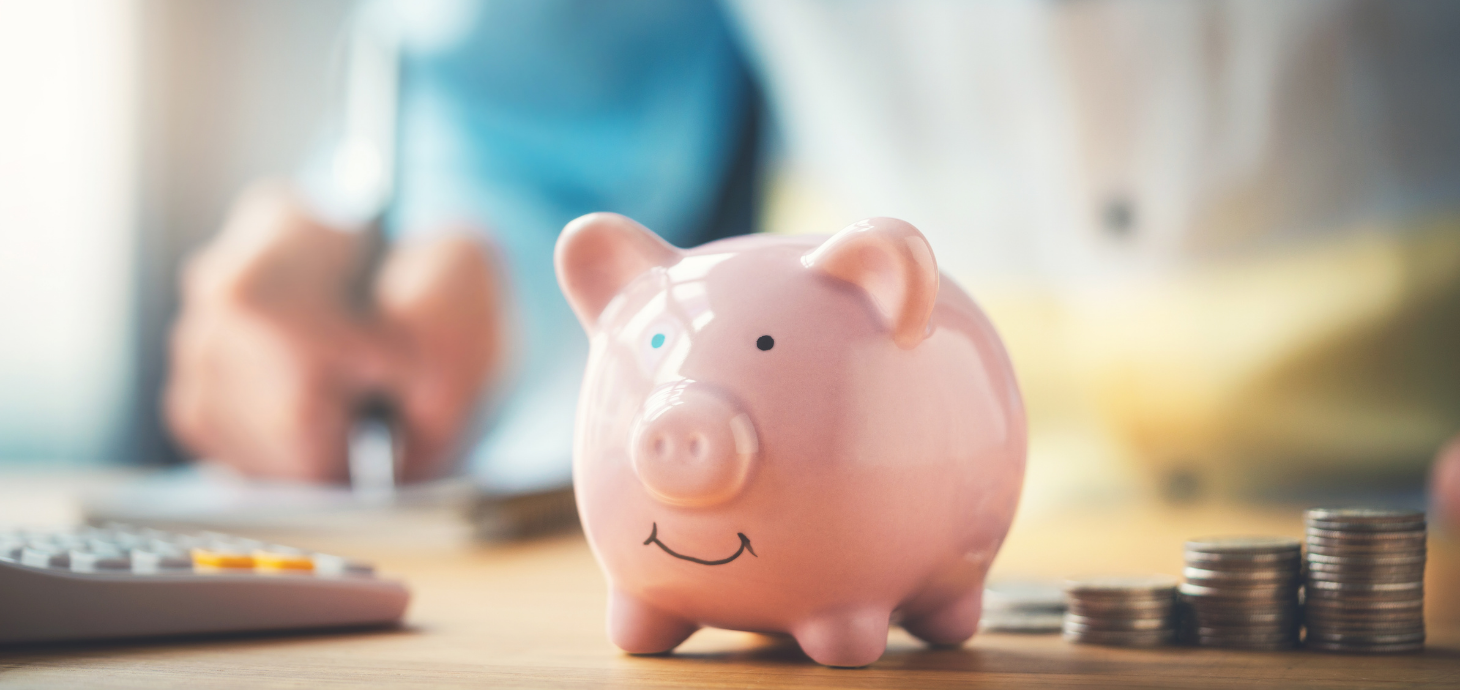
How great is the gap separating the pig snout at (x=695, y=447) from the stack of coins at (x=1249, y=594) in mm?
242

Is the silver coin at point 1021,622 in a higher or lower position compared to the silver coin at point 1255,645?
higher

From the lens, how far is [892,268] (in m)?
0.50

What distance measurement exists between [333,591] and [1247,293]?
3.76 feet

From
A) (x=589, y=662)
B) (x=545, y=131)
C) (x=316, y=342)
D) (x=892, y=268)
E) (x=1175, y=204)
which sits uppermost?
(x=545, y=131)

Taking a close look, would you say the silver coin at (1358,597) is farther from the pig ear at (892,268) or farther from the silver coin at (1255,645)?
the pig ear at (892,268)

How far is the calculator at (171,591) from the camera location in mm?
546

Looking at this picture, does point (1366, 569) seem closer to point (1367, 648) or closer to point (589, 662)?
point (1367, 648)

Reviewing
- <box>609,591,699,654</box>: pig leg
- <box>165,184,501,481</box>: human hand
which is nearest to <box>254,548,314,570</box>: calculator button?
<box>609,591,699,654</box>: pig leg

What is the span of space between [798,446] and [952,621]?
5.8 inches

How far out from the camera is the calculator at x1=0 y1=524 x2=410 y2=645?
0.55m

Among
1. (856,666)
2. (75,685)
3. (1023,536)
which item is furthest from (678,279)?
(1023,536)

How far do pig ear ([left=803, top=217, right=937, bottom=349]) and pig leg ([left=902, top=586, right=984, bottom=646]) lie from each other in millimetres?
141

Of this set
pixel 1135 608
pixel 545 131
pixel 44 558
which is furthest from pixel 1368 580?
pixel 545 131

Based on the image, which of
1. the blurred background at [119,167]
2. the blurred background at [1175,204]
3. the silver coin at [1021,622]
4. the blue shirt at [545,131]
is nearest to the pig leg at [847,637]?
the silver coin at [1021,622]
